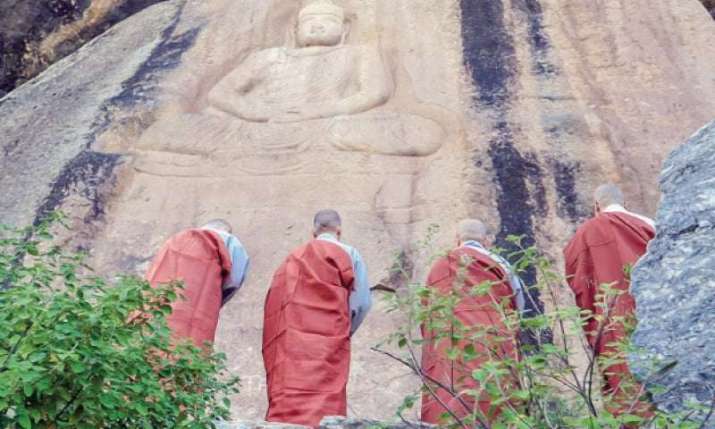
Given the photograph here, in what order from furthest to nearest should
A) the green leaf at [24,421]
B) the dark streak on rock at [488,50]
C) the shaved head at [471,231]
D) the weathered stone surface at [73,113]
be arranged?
the dark streak on rock at [488,50] < the weathered stone surface at [73,113] < the shaved head at [471,231] < the green leaf at [24,421]

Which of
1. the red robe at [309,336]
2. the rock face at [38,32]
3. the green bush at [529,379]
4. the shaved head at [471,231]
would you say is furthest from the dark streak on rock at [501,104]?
the rock face at [38,32]

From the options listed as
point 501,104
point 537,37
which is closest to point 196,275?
point 501,104

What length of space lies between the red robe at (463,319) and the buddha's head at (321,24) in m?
3.38

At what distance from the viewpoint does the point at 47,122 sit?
25.9 ft

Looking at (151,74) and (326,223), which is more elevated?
(326,223)

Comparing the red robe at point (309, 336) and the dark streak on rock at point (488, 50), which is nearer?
the red robe at point (309, 336)

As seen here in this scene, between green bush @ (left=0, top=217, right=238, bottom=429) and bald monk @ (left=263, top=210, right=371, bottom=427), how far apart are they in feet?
4.03

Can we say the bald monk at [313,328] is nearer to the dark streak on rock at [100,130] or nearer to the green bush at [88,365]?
the green bush at [88,365]

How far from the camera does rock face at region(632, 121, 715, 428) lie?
11.5ft

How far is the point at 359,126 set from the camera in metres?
7.48

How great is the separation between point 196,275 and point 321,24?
3582 mm

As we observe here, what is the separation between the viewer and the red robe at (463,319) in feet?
14.0

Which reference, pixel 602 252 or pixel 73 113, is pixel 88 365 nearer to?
pixel 602 252

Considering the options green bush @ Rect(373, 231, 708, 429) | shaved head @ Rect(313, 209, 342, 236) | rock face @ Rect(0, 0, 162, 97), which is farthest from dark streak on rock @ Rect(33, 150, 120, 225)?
green bush @ Rect(373, 231, 708, 429)
